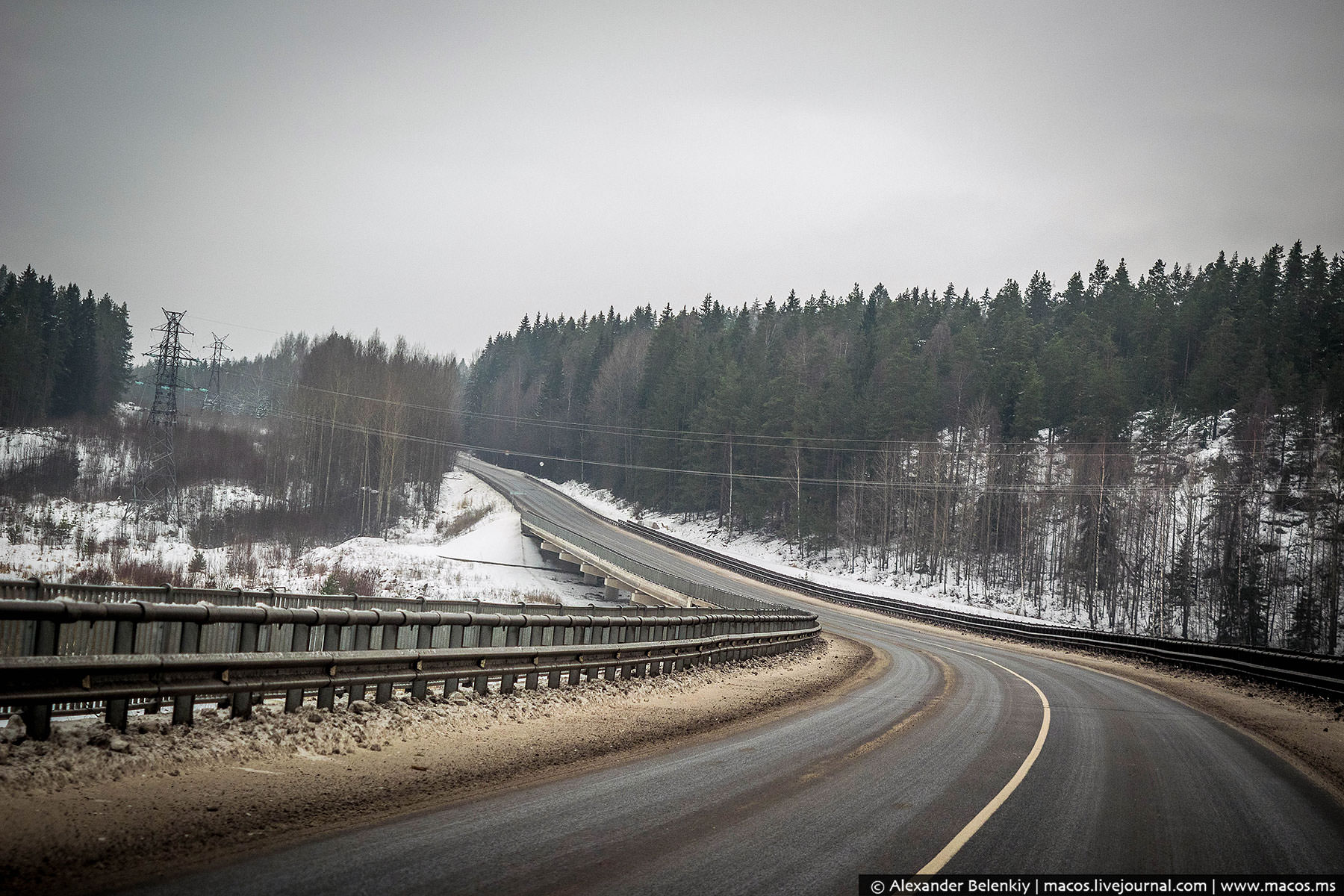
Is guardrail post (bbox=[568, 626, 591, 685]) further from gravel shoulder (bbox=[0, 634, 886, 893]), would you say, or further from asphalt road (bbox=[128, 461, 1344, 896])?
asphalt road (bbox=[128, 461, 1344, 896])

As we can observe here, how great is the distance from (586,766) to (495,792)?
1607 mm

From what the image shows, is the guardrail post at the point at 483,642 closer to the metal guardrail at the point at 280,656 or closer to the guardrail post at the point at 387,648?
the metal guardrail at the point at 280,656

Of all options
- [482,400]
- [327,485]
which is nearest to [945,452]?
[327,485]

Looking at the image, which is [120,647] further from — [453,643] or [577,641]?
[577,641]

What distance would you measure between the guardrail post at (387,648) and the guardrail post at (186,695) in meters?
2.40

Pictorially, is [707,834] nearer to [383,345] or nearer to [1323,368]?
[1323,368]

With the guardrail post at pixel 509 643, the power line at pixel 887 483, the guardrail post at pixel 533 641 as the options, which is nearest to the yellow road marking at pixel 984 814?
the guardrail post at pixel 509 643

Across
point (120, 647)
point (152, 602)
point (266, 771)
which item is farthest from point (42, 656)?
point (152, 602)

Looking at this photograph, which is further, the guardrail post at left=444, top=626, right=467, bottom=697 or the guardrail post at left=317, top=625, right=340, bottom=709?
the guardrail post at left=444, top=626, right=467, bottom=697

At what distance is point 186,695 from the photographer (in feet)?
25.3

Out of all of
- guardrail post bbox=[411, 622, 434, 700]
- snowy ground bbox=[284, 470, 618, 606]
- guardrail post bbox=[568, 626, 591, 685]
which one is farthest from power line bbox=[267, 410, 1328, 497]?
guardrail post bbox=[411, 622, 434, 700]

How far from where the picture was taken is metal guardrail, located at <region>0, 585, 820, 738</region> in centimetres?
669

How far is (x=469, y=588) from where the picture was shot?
51.5 metres

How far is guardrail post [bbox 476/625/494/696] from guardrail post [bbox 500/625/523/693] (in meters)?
0.24
